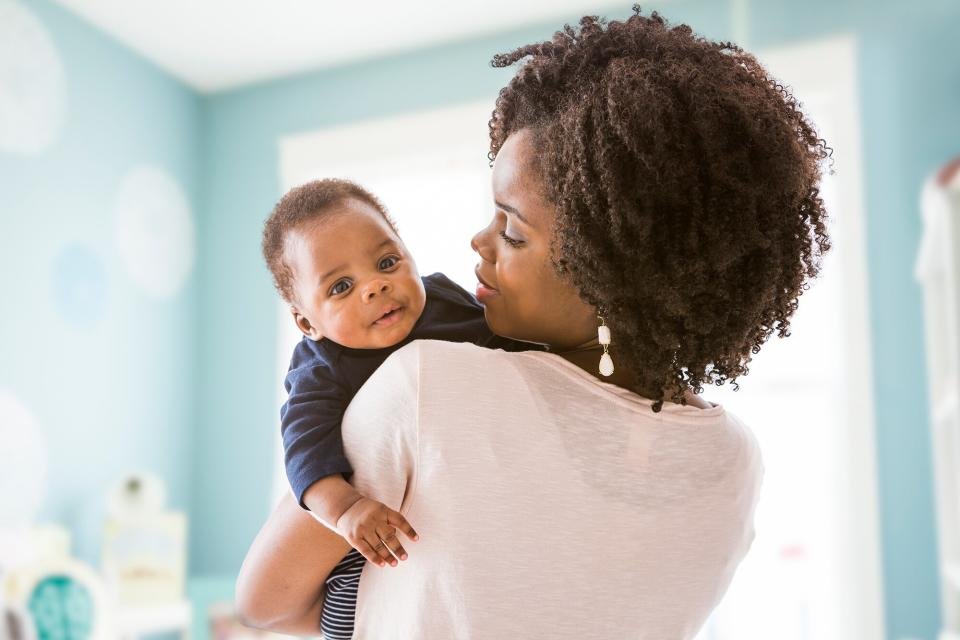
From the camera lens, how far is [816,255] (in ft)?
2.83

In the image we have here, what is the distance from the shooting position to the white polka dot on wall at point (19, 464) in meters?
2.86

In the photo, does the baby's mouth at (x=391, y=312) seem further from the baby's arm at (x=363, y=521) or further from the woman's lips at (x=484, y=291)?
the baby's arm at (x=363, y=521)

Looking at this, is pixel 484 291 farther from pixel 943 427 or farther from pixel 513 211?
pixel 943 427

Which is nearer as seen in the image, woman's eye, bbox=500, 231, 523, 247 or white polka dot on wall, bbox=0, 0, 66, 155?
woman's eye, bbox=500, 231, 523, 247

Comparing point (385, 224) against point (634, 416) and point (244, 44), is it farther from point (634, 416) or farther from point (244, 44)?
point (244, 44)

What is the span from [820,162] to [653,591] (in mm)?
463

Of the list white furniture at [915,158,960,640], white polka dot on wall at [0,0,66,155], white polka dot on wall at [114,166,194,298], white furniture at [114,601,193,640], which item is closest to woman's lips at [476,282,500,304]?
white furniture at [915,158,960,640]

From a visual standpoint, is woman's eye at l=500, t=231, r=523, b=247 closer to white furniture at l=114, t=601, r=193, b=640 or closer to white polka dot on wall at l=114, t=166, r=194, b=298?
white furniture at l=114, t=601, r=193, b=640

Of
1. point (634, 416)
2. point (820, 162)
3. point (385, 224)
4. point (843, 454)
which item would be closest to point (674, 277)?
point (634, 416)

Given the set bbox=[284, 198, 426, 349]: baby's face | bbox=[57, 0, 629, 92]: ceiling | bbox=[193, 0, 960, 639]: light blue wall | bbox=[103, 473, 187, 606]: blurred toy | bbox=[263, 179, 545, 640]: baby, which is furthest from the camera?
bbox=[57, 0, 629, 92]: ceiling

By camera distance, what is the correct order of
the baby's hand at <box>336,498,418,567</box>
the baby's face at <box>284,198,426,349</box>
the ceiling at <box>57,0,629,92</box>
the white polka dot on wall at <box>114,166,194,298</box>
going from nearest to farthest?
the baby's hand at <box>336,498,418,567</box>, the baby's face at <box>284,198,426,349</box>, the ceiling at <box>57,0,629,92</box>, the white polka dot on wall at <box>114,166,194,298</box>

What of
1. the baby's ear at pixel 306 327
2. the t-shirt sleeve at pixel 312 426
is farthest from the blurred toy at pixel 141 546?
A: the t-shirt sleeve at pixel 312 426

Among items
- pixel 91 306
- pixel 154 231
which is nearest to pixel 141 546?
pixel 91 306

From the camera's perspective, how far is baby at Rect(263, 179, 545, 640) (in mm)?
798
